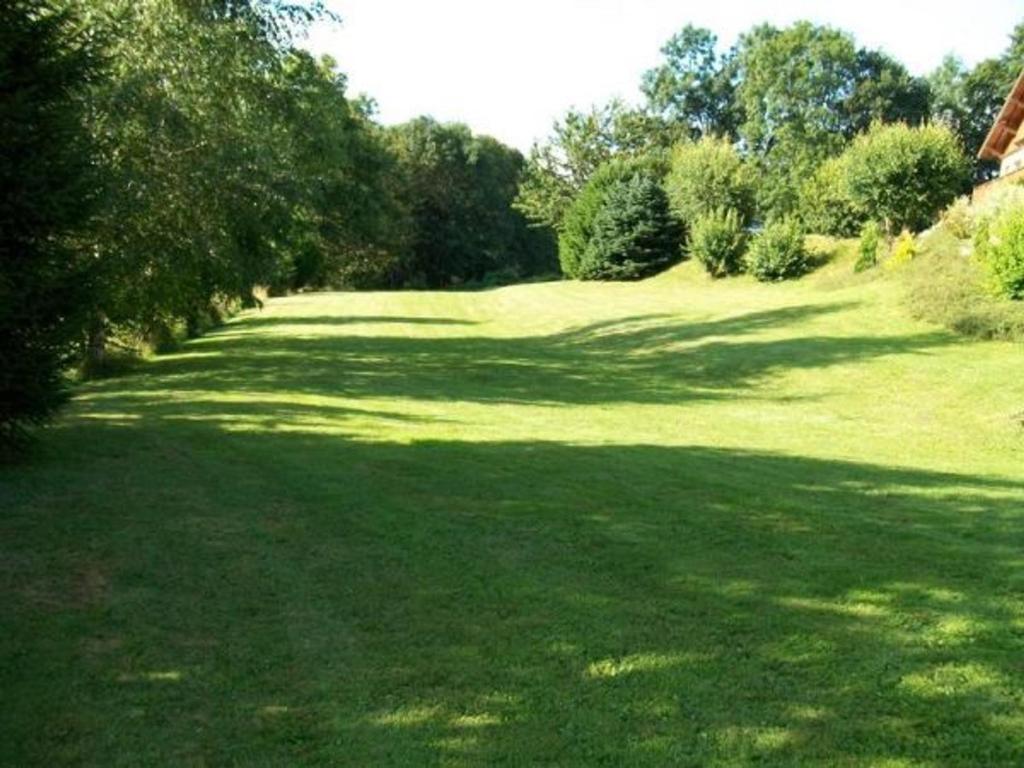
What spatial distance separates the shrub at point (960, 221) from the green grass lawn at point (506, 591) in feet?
44.9

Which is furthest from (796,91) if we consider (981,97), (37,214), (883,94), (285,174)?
(37,214)

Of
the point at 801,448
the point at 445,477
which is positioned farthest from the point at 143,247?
the point at 801,448

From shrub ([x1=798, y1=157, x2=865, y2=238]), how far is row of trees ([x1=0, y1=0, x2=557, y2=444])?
2291 centimetres

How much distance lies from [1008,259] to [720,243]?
1707 centimetres

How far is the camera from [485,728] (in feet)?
12.6

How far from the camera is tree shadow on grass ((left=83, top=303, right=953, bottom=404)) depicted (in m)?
16.9

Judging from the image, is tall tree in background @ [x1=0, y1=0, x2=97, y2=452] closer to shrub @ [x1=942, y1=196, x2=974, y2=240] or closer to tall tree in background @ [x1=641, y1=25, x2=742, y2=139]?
shrub @ [x1=942, y1=196, x2=974, y2=240]

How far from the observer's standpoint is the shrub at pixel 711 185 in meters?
39.3

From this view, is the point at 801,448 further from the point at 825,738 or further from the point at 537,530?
the point at 825,738

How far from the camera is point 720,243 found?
3541 cm

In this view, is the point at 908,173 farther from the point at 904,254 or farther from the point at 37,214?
the point at 37,214

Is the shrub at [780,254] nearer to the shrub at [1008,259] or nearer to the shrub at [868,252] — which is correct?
the shrub at [868,252]

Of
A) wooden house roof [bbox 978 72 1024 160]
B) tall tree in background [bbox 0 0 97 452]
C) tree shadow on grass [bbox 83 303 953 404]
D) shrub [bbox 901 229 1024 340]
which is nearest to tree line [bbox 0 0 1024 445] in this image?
tall tree in background [bbox 0 0 97 452]

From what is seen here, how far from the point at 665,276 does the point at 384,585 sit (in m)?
35.5
